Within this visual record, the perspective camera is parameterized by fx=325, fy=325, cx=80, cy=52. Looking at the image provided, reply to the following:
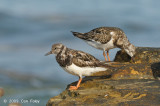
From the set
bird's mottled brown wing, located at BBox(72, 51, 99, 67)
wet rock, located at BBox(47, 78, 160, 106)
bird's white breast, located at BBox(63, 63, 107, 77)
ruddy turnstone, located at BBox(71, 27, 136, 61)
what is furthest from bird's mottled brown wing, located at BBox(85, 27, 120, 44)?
wet rock, located at BBox(47, 78, 160, 106)

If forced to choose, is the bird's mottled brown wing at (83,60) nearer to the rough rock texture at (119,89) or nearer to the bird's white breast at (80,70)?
the bird's white breast at (80,70)

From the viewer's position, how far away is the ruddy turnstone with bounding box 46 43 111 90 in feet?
32.7

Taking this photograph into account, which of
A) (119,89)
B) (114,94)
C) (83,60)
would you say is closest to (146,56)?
(83,60)

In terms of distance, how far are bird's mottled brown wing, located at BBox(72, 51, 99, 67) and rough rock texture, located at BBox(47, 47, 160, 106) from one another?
0.55 m

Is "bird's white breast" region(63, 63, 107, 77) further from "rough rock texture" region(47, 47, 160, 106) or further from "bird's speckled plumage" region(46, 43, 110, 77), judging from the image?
"rough rock texture" region(47, 47, 160, 106)

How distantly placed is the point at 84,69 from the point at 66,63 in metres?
0.63

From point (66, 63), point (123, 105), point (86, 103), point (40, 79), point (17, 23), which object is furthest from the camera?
point (17, 23)

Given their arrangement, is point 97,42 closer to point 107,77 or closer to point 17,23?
point 107,77

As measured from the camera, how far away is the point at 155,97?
8.31m

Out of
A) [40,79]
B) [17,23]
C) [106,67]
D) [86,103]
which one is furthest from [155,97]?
[17,23]

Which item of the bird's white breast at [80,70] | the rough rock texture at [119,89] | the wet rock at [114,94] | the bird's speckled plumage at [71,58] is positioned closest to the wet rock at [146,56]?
the rough rock texture at [119,89]

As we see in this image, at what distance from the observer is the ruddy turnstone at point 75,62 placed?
32.7 ft

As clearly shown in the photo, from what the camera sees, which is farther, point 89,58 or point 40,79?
point 40,79

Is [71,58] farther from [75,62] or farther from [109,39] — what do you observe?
[109,39]
